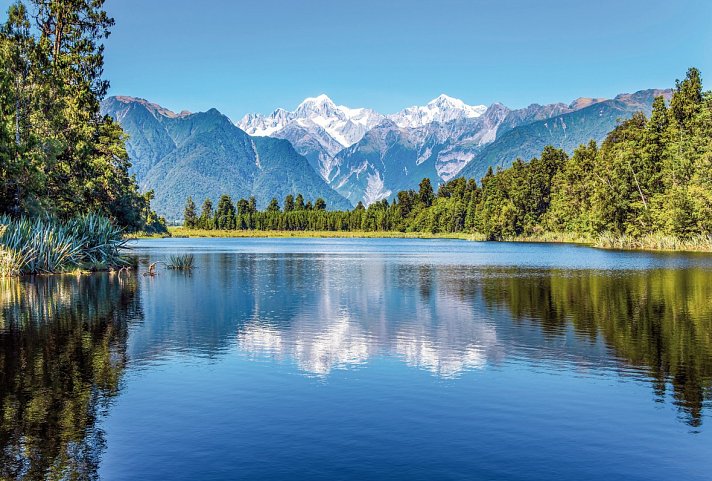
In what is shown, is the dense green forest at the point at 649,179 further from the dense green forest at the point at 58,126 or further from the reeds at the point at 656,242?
the dense green forest at the point at 58,126

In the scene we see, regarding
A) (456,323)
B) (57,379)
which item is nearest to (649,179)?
(456,323)

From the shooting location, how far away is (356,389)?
18750 millimetres

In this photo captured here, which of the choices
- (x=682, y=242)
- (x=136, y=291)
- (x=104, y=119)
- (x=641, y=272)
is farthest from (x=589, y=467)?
(x=682, y=242)

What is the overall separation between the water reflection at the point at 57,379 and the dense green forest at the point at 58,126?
2040 cm

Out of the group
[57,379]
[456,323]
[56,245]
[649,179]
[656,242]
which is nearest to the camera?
[57,379]

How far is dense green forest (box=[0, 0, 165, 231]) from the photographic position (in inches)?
2172

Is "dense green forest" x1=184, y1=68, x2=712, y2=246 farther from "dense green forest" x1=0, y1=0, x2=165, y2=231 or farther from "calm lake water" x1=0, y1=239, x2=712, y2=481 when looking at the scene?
"dense green forest" x1=0, y1=0, x2=165, y2=231

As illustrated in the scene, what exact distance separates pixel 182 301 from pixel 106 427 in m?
26.8

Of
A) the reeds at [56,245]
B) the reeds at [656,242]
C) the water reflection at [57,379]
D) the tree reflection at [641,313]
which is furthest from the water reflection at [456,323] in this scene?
the reeds at [656,242]

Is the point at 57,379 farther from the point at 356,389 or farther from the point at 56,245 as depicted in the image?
the point at 56,245

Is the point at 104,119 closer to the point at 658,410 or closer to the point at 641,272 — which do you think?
the point at 641,272

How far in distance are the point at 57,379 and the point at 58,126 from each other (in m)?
50.2

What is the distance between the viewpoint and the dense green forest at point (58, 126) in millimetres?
55156

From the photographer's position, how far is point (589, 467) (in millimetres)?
12523
